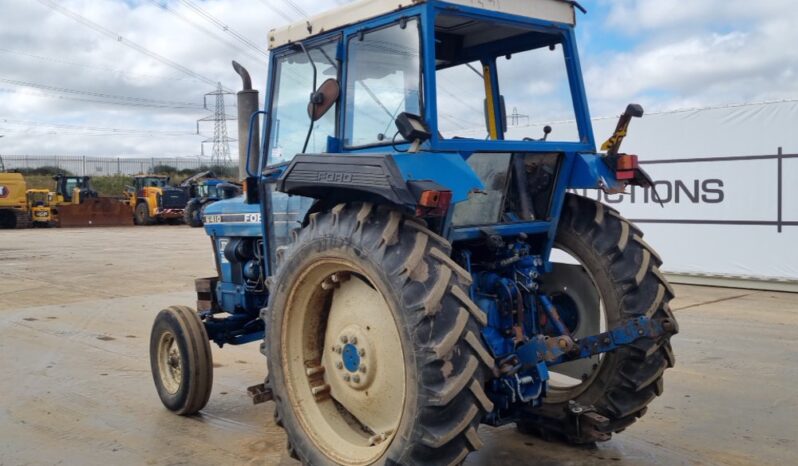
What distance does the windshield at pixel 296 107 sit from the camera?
14.5 ft

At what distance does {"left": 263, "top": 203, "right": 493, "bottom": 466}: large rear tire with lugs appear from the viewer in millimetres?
3221

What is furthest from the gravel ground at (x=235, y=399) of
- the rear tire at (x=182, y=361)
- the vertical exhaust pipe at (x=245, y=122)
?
the vertical exhaust pipe at (x=245, y=122)

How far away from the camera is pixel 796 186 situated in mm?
10930

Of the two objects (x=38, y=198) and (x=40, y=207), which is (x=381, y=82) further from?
(x=38, y=198)

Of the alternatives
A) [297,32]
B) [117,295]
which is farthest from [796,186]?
[117,295]

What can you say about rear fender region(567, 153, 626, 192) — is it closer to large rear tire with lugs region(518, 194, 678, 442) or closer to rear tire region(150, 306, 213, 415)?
large rear tire with lugs region(518, 194, 678, 442)

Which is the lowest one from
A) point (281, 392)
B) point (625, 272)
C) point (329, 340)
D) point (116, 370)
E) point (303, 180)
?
point (116, 370)

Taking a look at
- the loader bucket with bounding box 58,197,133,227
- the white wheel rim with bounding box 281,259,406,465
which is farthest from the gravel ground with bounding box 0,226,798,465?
the loader bucket with bounding box 58,197,133,227

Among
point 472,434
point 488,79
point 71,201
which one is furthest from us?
point 71,201

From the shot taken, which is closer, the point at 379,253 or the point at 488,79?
the point at 379,253

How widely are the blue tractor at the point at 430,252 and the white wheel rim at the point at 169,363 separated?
1192 mm

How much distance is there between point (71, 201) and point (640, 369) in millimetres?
35096

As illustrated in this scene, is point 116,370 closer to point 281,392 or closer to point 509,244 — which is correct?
point 281,392

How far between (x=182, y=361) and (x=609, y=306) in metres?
3.01
